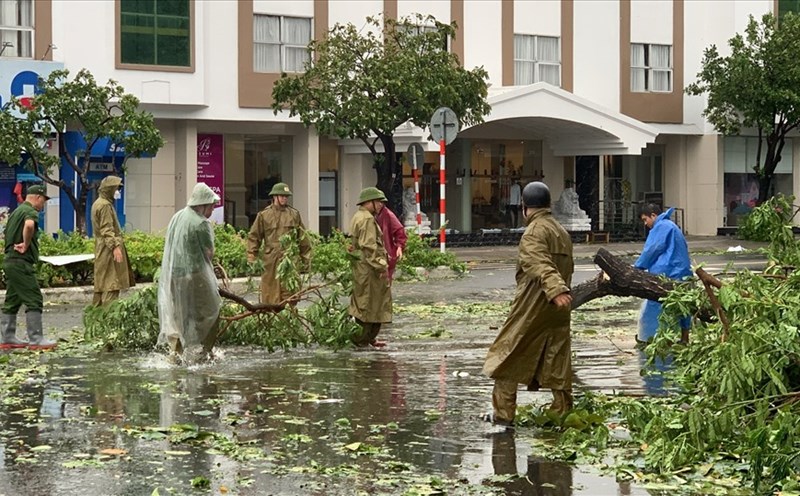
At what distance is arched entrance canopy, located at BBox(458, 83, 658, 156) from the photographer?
3841 cm

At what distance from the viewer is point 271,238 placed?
17.6 meters

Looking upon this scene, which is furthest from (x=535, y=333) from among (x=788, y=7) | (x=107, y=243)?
(x=788, y=7)

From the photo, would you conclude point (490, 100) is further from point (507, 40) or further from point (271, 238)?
point (271, 238)

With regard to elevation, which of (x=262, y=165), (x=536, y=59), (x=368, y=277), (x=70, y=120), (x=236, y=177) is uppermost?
(x=536, y=59)

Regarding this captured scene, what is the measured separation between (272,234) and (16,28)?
1818cm

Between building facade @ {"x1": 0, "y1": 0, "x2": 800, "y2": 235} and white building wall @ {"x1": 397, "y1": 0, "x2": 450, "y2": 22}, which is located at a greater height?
white building wall @ {"x1": 397, "y1": 0, "x2": 450, "y2": 22}

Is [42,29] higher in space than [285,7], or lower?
lower

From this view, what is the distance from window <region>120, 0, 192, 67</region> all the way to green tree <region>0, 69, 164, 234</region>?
3672 millimetres

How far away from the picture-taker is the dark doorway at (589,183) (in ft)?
146

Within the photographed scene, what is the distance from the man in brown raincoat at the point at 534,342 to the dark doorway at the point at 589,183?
34947mm

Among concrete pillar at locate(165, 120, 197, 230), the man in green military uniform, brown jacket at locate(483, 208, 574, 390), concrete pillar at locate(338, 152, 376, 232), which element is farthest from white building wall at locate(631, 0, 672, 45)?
brown jacket at locate(483, 208, 574, 390)

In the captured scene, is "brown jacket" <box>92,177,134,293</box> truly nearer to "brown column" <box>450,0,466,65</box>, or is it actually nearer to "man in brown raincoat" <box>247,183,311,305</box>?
"man in brown raincoat" <box>247,183,311,305</box>

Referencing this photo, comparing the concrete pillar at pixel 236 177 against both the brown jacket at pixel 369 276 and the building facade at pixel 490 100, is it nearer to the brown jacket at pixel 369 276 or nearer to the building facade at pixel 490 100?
the building facade at pixel 490 100

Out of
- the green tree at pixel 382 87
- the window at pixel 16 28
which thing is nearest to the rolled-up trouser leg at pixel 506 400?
the green tree at pixel 382 87
